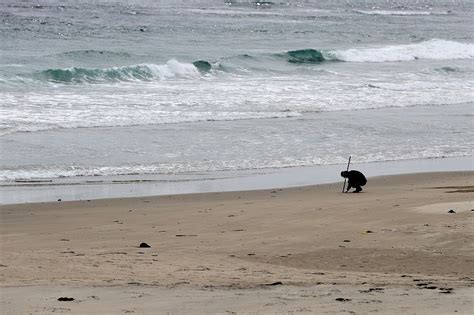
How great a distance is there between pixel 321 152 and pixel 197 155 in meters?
2.18

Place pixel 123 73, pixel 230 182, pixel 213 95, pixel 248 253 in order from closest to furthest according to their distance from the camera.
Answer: pixel 248 253 < pixel 230 182 < pixel 213 95 < pixel 123 73

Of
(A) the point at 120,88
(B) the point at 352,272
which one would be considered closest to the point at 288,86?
(A) the point at 120,88

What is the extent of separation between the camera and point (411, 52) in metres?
39.8

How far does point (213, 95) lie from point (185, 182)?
10.1 metres

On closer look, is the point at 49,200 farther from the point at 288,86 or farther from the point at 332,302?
the point at 288,86

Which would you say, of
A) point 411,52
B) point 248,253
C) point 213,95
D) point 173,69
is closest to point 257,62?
point 173,69

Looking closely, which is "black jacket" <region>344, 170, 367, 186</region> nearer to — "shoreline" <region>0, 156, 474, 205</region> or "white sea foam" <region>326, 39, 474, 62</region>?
"shoreline" <region>0, 156, 474, 205</region>

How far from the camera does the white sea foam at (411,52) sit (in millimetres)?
36844

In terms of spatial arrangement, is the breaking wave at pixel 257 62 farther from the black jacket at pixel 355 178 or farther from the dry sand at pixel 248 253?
the dry sand at pixel 248 253

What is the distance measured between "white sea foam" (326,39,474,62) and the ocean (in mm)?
108

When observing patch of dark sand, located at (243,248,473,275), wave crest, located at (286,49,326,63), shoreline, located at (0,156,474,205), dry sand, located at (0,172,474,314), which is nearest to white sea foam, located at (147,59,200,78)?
wave crest, located at (286,49,326,63)

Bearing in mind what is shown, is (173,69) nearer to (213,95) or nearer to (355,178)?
(213,95)

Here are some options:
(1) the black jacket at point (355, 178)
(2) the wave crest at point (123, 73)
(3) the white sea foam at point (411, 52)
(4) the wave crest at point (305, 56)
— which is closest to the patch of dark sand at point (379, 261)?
(1) the black jacket at point (355, 178)

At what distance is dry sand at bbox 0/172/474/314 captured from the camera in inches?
235
